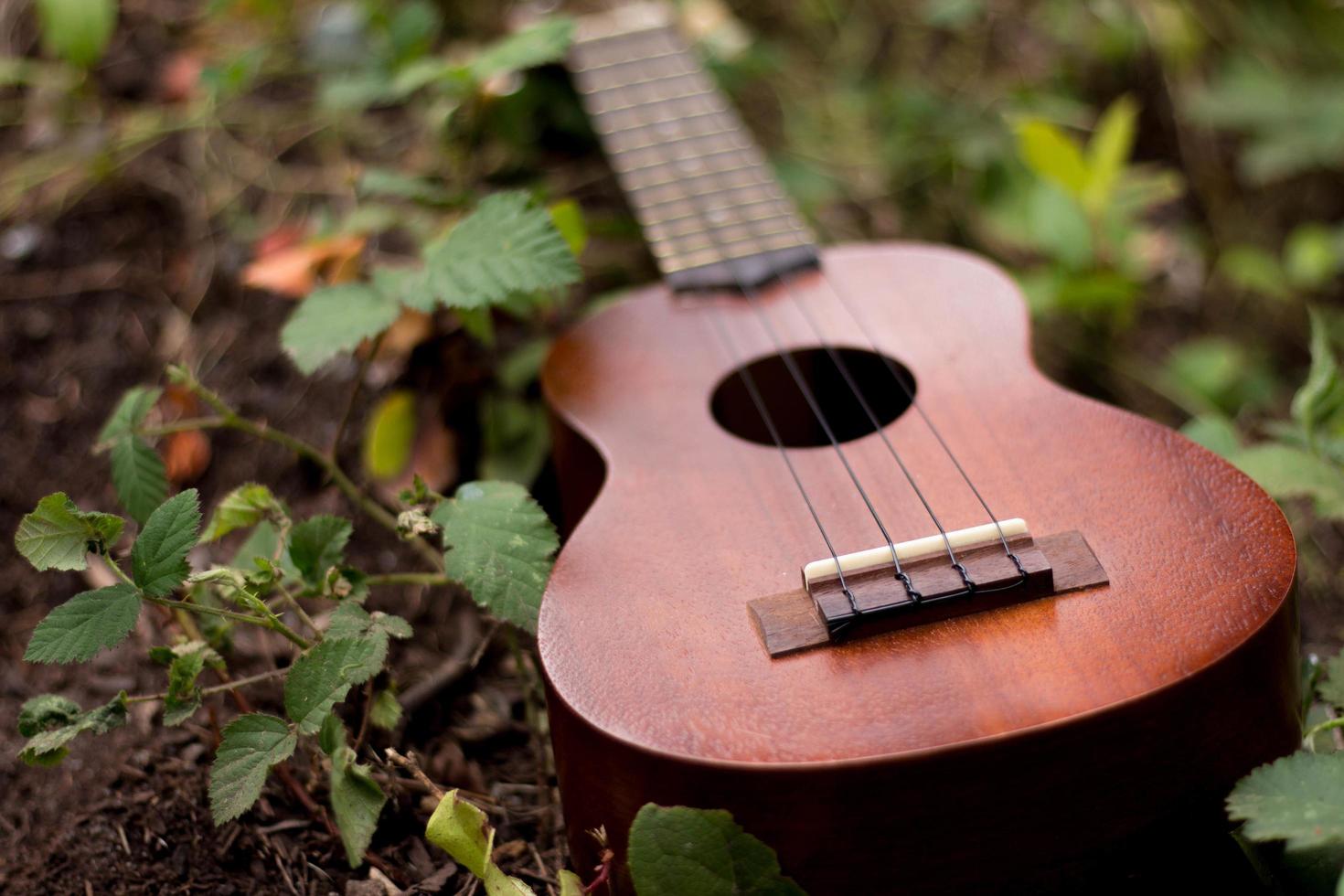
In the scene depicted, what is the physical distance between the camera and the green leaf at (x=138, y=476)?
3.85 feet

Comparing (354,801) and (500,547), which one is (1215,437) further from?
(354,801)

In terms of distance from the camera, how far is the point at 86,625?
3.21 ft

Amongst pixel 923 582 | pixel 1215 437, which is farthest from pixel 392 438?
pixel 1215 437

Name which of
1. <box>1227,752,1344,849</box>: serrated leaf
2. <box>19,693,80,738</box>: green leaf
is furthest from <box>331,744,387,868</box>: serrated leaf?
<box>1227,752,1344,849</box>: serrated leaf

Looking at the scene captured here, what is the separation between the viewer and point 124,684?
1.32 m

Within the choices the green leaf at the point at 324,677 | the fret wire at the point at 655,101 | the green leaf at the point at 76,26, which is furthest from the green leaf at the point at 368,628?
the green leaf at the point at 76,26

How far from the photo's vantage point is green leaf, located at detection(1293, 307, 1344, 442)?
1.23m

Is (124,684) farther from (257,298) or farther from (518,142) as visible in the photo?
(518,142)

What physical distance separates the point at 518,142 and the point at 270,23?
69 centimetres

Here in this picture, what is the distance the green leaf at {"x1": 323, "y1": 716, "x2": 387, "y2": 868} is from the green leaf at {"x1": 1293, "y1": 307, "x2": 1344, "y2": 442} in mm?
1058

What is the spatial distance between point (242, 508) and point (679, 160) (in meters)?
0.82

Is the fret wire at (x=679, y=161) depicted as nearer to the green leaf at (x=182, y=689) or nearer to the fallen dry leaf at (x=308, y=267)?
the fallen dry leaf at (x=308, y=267)

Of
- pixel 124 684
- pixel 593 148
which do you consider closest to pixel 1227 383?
pixel 593 148

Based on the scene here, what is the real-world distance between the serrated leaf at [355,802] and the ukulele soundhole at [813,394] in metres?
0.57
